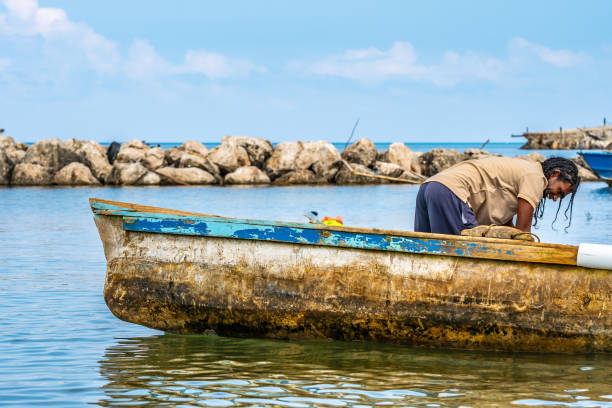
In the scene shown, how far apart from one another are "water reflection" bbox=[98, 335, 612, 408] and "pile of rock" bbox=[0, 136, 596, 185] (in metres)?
31.5

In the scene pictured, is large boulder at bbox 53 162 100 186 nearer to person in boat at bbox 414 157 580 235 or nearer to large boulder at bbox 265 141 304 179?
large boulder at bbox 265 141 304 179

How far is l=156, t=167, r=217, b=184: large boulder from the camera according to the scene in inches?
1510

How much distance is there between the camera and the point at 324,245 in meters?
6.32

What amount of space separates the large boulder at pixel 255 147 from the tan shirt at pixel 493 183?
33716mm

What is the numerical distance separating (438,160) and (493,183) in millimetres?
35009

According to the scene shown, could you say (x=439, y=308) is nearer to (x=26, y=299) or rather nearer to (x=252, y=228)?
(x=252, y=228)

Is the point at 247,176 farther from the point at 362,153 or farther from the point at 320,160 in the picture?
the point at 362,153

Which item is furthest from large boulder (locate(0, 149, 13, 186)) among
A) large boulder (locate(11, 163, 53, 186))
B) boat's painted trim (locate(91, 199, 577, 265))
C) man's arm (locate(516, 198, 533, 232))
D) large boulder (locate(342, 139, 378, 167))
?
man's arm (locate(516, 198, 533, 232))

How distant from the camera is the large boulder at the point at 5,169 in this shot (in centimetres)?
3872

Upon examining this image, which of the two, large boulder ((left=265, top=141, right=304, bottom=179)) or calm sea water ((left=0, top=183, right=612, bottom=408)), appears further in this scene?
large boulder ((left=265, top=141, right=304, bottom=179))

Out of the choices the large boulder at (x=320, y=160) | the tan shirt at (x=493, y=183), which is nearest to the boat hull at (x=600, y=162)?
the large boulder at (x=320, y=160)

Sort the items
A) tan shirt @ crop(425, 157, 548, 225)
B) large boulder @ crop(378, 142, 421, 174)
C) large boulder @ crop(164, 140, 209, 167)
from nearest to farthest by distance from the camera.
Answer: tan shirt @ crop(425, 157, 548, 225)
large boulder @ crop(164, 140, 209, 167)
large boulder @ crop(378, 142, 421, 174)

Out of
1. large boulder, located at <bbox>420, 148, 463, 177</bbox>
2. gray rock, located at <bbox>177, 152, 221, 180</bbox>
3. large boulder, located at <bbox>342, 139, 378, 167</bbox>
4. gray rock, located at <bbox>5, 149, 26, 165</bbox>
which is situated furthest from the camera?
large boulder, located at <bbox>420, 148, 463, 177</bbox>

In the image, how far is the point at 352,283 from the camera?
6.37 meters
